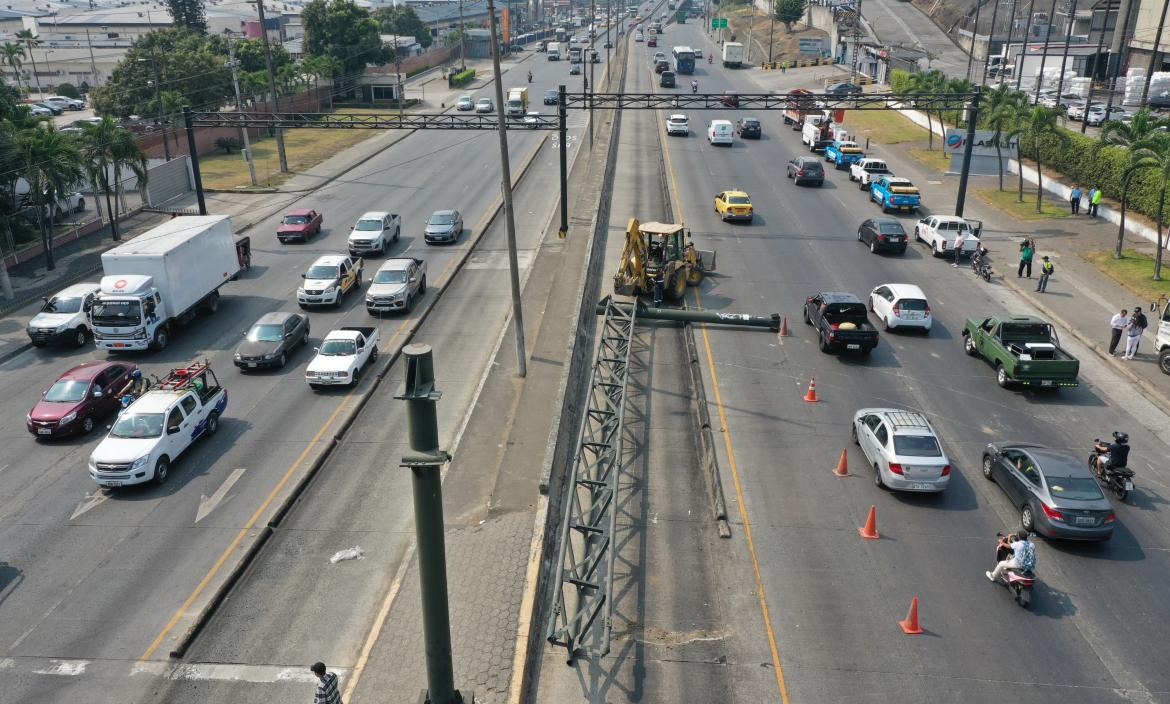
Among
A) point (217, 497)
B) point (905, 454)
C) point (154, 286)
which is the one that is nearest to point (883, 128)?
point (905, 454)

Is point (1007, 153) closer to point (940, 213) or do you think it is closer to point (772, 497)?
point (940, 213)

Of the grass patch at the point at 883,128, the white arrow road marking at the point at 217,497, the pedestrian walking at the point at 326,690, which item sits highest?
the grass patch at the point at 883,128

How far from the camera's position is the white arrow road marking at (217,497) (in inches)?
→ 845

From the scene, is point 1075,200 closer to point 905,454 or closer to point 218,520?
point 905,454

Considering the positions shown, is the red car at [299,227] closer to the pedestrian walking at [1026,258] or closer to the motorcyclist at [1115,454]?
the pedestrian walking at [1026,258]

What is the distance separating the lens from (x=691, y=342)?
3091 cm

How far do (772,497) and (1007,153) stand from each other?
45076mm

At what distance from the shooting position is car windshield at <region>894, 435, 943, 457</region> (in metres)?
21.0

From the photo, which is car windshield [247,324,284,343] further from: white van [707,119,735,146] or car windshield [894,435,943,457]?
white van [707,119,735,146]

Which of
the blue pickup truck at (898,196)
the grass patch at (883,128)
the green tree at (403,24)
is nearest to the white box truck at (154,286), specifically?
the blue pickup truck at (898,196)

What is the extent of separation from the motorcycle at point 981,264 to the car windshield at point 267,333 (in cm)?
2853

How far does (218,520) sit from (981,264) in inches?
1262

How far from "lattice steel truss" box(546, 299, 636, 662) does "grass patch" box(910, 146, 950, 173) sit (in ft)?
138

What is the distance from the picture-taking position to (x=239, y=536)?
20.2m
